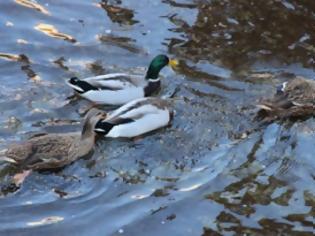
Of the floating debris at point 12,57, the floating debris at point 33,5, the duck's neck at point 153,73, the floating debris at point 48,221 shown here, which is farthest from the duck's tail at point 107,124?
the floating debris at point 33,5

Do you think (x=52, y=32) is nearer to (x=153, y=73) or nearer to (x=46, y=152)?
(x=153, y=73)

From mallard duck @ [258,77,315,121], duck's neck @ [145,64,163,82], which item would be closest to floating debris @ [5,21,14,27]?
duck's neck @ [145,64,163,82]

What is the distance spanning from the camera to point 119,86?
976 cm

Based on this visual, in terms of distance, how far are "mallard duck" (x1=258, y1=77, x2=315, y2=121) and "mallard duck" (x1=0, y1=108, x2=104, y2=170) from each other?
7.13 feet

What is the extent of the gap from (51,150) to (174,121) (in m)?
1.74

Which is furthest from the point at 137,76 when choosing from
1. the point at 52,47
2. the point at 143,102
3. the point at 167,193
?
the point at 167,193

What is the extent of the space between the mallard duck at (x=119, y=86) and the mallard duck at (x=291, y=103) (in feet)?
4.92

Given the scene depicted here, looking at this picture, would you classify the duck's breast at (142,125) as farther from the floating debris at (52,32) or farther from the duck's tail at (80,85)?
the floating debris at (52,32)

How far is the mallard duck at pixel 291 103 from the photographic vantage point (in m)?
9.48

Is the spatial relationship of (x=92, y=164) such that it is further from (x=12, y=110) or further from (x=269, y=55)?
(x=269, y=55)

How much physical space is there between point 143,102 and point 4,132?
1692 millimetres

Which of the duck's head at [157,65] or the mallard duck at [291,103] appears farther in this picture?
the duck's head at [157,65]

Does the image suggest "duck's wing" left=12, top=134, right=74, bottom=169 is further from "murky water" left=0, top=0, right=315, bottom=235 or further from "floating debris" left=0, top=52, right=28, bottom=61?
"floating debris" left=0, top=52, right=28, bottom=61

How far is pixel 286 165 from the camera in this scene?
864cm
